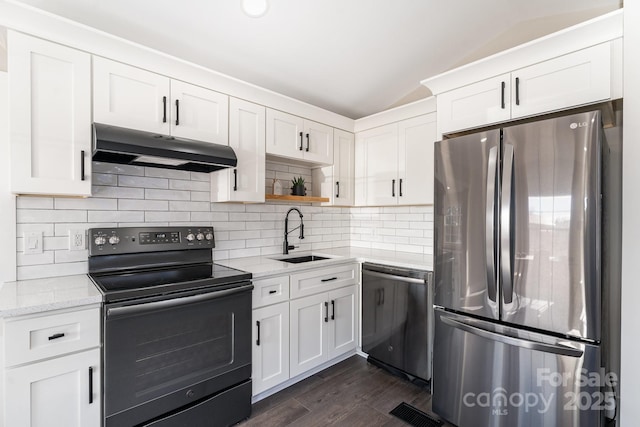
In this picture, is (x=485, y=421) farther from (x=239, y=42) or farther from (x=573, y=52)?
(x=239, y=42)

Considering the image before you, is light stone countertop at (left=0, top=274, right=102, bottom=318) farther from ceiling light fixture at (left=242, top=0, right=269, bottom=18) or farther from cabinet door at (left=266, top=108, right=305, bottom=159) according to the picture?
ceiling light fixture at (left=242, top=0, right=269, bottom=18)

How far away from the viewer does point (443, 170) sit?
2010 mm

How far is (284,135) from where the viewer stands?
8.82 feet

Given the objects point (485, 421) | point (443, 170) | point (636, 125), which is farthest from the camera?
point (443, 170)

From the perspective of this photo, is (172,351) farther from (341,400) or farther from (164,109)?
(164,109)

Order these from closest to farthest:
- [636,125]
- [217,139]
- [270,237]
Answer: [636,125]
[217,139]
[270,237]

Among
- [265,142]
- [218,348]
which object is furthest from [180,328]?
[265,142]

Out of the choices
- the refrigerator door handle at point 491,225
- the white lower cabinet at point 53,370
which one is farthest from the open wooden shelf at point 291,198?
the refrigerator door handle at point 491,225

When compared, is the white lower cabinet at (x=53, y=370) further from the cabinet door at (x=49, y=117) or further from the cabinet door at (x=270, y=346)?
the cabinet door at (x=270, y=346)

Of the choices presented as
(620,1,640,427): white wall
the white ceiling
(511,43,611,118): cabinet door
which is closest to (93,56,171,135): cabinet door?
the white ceiling

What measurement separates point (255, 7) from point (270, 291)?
190cm

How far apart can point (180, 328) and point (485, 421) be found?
5.91ft

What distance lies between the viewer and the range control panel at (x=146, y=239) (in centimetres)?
194

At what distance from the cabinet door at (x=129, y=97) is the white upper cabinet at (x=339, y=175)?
5.24 feet
